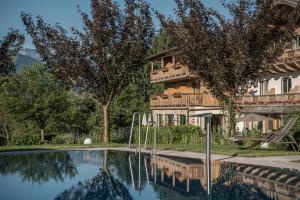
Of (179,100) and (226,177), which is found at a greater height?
(179,100)

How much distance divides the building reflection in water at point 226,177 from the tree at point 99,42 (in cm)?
1289

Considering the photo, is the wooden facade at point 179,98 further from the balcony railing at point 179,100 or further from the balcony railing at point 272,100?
the balcony railing at point 272,100

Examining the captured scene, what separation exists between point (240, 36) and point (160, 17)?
527cm

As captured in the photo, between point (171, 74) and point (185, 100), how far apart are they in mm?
6016

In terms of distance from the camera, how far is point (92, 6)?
29609 millimetres

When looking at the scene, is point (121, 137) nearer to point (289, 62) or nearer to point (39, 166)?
point (289, 62)

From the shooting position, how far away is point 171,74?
4688cm

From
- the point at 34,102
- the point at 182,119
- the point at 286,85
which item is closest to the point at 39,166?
the point at 34,102

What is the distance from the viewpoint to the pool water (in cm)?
1132

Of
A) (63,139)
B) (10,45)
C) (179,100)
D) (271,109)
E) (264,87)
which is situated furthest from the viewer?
(179,100)

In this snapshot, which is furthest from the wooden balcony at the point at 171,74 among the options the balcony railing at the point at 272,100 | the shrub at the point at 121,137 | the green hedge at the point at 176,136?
the green hedge at the point at 176,136

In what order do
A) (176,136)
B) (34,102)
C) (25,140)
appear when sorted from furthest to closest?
(34,102), (25,140), (176,136)

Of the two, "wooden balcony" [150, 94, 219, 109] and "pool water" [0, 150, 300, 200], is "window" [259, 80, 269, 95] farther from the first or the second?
"pool water" [0, 150, 300, 200]

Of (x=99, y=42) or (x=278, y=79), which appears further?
(x=278, y=79)
